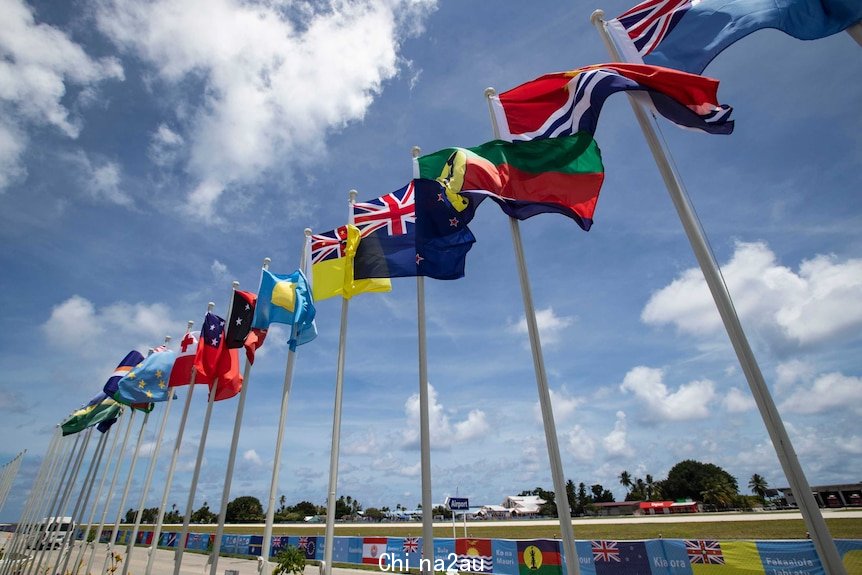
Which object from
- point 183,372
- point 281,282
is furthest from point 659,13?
point 183,372

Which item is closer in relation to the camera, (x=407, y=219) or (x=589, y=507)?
(x=407, y=219)

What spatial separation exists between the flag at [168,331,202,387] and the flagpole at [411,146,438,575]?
1146cm

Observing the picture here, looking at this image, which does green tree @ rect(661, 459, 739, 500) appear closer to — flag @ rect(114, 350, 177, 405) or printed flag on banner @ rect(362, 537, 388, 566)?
printed flag on banner @ rect(362, 537, 388, 566)

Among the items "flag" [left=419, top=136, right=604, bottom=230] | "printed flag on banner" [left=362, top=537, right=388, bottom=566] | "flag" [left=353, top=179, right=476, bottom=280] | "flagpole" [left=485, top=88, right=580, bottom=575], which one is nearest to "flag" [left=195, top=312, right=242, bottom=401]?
"flag" [left=353, top=179, right=476, bottom=280]

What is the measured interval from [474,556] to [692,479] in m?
108

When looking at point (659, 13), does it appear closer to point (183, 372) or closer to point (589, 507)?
point (183, 372)

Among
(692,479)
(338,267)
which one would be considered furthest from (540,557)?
(692,479)

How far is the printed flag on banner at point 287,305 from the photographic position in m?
13.0

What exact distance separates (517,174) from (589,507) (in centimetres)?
11864

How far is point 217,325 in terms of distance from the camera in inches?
633

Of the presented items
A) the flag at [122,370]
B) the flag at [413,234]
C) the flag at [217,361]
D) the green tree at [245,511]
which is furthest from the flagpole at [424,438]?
the green tree at [245,511]

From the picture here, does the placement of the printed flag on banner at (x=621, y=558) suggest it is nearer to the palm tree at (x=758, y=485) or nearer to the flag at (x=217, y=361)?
the flag at (x=217, y=361)

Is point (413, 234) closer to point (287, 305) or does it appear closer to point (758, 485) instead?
point (287, 305)

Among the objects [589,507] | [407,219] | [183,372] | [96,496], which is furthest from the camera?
[589,507]
